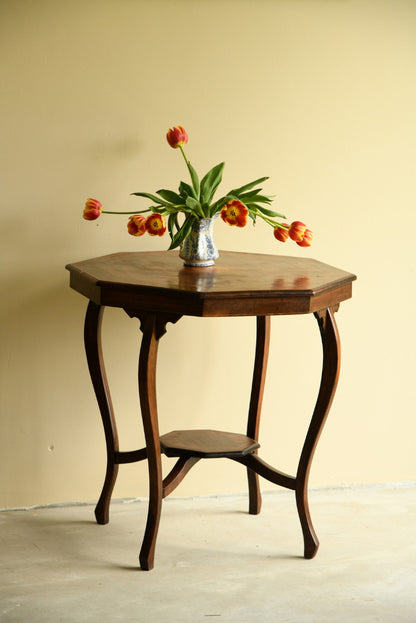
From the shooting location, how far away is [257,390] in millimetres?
2975

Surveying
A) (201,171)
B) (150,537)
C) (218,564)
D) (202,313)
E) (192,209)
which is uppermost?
(201,171)

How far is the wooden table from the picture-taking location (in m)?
2.25

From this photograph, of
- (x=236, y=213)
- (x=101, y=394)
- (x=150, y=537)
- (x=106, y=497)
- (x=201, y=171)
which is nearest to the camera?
(x=236, y=213)

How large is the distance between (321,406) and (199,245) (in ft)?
2.31

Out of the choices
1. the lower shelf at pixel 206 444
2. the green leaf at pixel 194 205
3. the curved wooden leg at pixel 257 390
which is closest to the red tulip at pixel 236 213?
the green leaf at pixel 194 205

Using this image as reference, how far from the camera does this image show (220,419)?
3.19m

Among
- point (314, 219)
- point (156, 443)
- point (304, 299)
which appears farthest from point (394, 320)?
point (156, 443)

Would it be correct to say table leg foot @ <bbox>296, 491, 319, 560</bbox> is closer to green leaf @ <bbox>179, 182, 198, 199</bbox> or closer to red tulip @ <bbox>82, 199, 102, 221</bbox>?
green leaf @ <bbox>179, 182, 198, 199</bbox>

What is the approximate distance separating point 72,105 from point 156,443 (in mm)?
1367

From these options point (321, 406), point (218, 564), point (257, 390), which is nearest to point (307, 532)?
point (218, 564)

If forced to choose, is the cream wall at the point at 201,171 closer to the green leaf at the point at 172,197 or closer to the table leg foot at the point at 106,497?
the table leg foot at the point at 106,497

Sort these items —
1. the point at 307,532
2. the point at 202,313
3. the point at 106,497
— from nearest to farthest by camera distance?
the point at 202,313
the point at 307,532
the point at 106,497

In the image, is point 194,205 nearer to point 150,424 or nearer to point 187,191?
point 187,191

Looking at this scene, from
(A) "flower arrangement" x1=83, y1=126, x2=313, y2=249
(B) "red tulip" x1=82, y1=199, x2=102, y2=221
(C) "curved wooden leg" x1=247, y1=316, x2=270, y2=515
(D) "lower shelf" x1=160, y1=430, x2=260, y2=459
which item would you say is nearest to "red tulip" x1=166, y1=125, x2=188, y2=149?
(A) "flower arrangement" x1=83, y1=126, x2=313, y2=249
